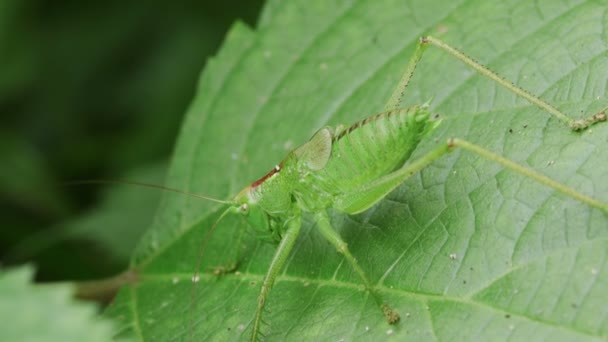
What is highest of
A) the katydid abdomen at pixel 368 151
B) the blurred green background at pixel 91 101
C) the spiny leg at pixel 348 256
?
the blurred green background at pixel 91 101

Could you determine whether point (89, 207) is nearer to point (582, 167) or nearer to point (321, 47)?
point (321, 47)

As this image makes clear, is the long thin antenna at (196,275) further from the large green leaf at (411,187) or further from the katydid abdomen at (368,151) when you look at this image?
the katydid abdomen at (368,151)

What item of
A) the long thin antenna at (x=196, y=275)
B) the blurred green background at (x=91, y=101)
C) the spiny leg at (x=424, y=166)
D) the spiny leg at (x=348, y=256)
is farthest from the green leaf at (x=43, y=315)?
the blurred green background at (x=91, y=101)

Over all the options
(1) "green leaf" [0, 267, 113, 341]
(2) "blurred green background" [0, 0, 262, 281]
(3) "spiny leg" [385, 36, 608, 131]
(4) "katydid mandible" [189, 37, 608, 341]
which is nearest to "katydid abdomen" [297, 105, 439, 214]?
(4) "katydid mandible" [189, 37, 608, 341]

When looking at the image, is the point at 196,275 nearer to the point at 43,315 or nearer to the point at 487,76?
the point at 43,315

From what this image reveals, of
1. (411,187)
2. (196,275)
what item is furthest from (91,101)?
(411,187)

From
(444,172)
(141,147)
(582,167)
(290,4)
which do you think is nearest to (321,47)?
(290,4)
